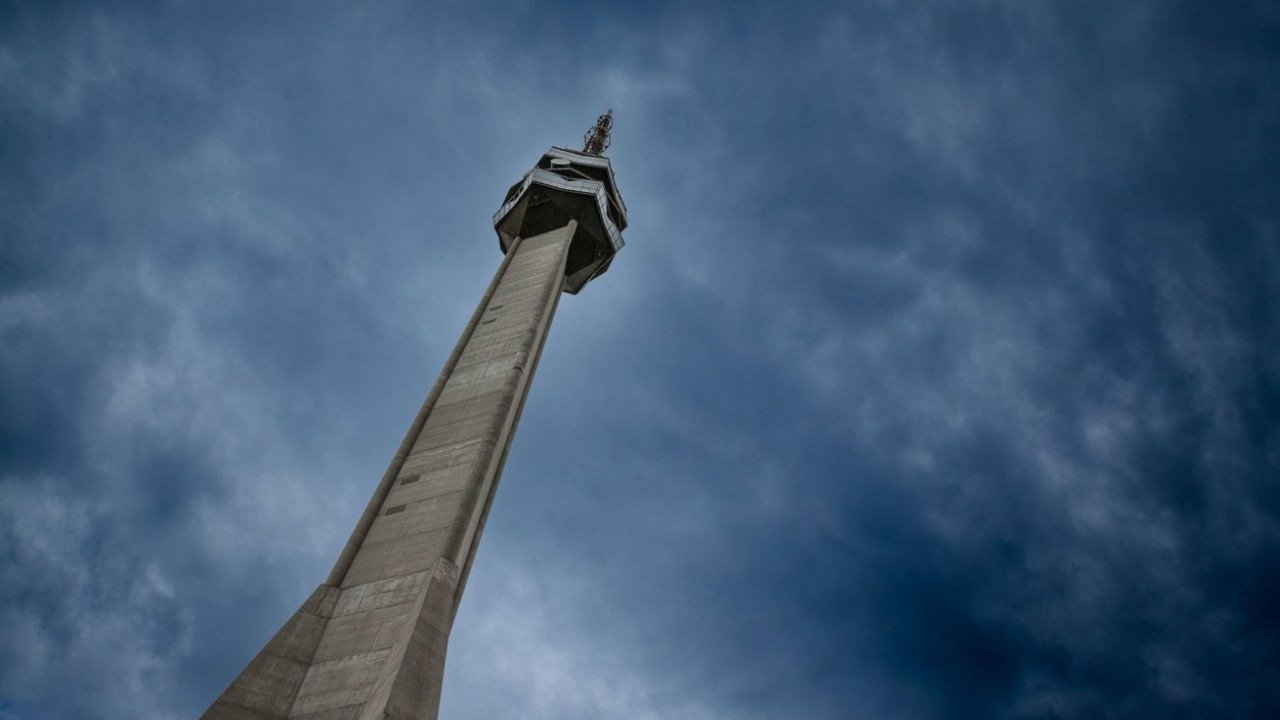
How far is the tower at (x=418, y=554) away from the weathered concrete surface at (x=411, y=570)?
3 centimetres

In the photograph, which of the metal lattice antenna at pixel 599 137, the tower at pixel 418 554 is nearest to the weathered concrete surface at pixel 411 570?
the tower at pixel 418 554

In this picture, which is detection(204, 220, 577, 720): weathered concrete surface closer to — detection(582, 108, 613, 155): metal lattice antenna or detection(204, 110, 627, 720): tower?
detection(204, 110, 627, 720): tower

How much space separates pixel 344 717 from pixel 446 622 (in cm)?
276

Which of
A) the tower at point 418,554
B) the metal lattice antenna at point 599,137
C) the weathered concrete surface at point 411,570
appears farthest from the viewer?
the metal lattice antenna at point 599,137

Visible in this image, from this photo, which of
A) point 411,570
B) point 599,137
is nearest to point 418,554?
point 411,570

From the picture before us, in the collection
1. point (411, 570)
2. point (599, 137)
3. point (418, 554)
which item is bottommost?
point (411, 570)

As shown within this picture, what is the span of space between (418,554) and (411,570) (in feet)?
1.79

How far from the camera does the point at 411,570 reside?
21609 millimetres

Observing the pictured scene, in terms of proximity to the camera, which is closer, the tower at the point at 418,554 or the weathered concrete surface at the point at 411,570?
the weathered concrete surface at the point at 411,570

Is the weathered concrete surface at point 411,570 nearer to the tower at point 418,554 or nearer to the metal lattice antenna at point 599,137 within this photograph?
the tower at point 418,554

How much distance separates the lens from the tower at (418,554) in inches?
714

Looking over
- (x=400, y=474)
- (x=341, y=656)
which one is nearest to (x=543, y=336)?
(x=400, y=474)

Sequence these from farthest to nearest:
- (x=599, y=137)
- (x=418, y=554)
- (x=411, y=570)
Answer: (x=599, y=137) < (x=418, y=554) < (x=411, y=570)

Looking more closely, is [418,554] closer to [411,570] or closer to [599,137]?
[411,570]
